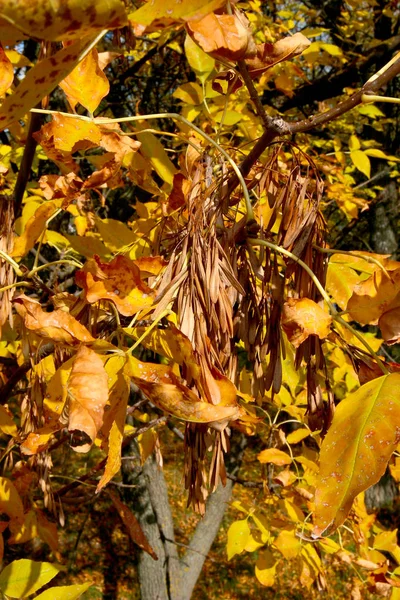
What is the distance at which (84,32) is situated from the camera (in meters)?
0.33

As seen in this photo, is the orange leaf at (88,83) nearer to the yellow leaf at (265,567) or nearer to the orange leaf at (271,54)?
the orange leaf at (271,54)

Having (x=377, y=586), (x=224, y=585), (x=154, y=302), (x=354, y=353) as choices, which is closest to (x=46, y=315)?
(x=154, y=302)

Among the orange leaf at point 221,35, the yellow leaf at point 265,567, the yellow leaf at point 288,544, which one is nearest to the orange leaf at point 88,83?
the orange leaf at point 221,35

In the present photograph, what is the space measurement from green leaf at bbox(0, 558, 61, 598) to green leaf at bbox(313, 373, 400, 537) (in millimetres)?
463

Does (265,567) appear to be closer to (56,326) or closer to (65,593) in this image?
(65,593)

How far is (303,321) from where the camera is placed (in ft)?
1.98

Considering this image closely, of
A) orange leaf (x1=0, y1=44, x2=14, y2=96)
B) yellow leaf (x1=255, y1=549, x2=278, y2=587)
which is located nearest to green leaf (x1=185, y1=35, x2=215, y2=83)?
orange leaf (x1=0, y1=44, x2=14, y2=96)

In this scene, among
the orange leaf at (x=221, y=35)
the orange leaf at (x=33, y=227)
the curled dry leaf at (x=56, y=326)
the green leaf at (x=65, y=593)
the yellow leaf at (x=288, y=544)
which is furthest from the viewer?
the yellow leaf at (x=288, y=544)

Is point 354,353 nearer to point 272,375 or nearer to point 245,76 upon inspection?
point 272,375

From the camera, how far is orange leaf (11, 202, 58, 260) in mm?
912

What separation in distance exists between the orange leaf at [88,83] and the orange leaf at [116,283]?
0.28 m

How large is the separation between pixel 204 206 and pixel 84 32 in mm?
367

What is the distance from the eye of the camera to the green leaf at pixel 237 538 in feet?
5.43

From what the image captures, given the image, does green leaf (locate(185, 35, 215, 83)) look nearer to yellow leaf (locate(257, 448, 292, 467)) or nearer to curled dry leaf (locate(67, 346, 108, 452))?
curled dry leaf (locate(67, 346, 108, 452))
